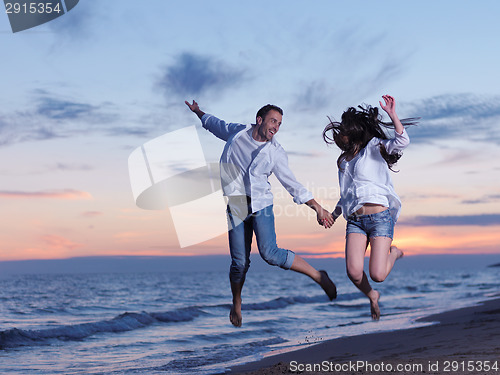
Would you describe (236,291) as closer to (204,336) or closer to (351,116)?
(351,116)

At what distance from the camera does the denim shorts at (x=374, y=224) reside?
6.41 metres

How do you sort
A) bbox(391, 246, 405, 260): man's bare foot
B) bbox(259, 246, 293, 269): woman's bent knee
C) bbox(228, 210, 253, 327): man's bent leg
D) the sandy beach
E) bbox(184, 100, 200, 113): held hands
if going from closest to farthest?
bbox(259, 246, 293, 269): woman's bent knee → bbox(228, 210, 253, 327): man's bent leg → bbox(391, 246, 405, 260): man's bare foot → bbox(184, 100, 200, 113): held hands → the sandy beach

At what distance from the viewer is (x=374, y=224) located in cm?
641

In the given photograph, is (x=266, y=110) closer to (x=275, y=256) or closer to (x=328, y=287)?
(x=275, y=256)

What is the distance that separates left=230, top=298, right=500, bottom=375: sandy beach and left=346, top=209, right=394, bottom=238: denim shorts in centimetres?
231

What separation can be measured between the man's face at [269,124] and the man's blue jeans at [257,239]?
84 centimetres

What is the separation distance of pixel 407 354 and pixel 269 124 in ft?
18.3

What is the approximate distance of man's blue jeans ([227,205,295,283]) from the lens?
639 cm

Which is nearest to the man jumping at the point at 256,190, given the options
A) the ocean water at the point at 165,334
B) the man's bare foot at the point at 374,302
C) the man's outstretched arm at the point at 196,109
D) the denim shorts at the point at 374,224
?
the denim shorts at the point at 374,224

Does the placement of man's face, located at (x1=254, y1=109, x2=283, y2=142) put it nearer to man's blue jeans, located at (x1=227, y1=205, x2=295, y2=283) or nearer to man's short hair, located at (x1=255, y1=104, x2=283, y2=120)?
man's short hair, located at (x1=255, y1=104, x2=283, y2=120)

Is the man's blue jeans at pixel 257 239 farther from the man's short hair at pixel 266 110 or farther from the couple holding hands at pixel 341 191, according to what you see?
the man's short hair at pixel 266 110

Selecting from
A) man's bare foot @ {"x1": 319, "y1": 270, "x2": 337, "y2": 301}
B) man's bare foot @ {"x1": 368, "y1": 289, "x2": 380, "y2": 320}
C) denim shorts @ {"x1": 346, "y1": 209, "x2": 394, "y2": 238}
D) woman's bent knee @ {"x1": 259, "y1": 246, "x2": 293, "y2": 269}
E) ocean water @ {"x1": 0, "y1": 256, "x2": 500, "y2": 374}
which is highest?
denim shorts @ {"x1": 346, "y1": 209, "x2": 394, "y2": 238}

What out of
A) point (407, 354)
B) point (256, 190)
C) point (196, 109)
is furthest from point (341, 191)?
point (407, 354)

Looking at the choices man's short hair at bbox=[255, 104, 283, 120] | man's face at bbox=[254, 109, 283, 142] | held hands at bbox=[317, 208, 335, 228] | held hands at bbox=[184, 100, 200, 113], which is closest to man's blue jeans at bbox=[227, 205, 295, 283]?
held hands at bbox=[317, 208, 335, 228]
